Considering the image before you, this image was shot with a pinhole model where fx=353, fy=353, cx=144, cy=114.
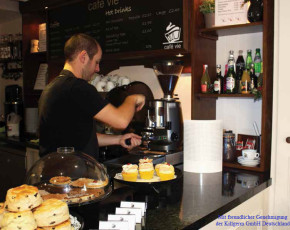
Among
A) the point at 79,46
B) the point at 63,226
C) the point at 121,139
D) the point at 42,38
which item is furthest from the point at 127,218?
the point at 42,38

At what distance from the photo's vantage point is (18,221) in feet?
3.38

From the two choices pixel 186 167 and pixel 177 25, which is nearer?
pixel 186 167

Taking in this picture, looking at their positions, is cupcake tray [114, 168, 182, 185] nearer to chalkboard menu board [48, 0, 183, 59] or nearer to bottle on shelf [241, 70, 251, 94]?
bottle on shelf [241, 70, 251, 94]

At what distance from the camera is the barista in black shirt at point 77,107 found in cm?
206

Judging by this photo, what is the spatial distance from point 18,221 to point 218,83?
5.66ft

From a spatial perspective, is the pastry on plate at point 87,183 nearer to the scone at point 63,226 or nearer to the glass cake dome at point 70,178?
the glass cake dome at point 70,178

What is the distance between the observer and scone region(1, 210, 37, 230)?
1.03 metres

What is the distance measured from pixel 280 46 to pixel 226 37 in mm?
574

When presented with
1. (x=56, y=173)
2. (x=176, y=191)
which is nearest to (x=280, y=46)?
(x=176, y=191)

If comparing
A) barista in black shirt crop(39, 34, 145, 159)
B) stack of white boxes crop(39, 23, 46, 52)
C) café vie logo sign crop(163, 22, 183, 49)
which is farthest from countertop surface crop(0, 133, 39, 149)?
café vie logo sign crop(163, 22, 183, 49)

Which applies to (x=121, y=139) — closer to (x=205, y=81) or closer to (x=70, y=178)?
(x=205, y=81)

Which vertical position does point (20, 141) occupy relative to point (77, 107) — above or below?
below

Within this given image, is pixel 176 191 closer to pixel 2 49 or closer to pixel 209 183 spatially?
pixel 209 183

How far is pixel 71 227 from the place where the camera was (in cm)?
114
